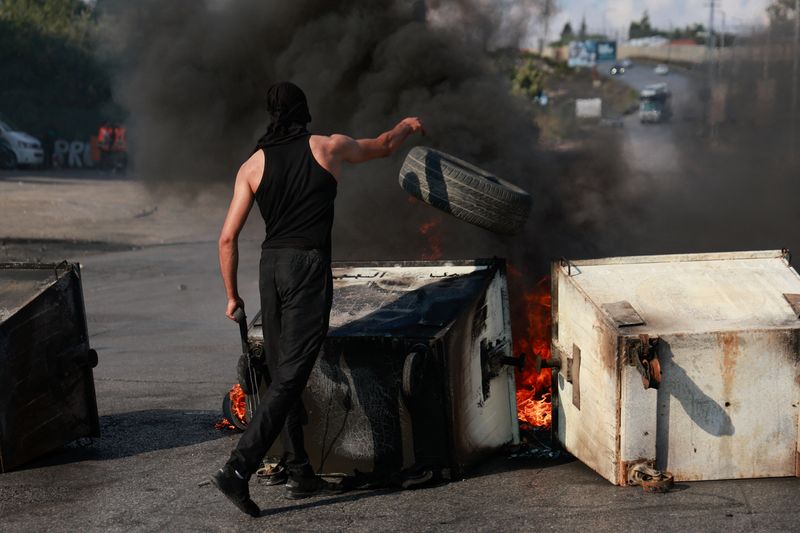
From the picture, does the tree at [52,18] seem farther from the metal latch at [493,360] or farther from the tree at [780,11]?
the metal latch at [493,360]

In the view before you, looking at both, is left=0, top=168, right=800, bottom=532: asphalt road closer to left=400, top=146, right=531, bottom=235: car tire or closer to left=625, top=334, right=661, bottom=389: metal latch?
left=625, top=334, right=661, bottom=389: metal latch

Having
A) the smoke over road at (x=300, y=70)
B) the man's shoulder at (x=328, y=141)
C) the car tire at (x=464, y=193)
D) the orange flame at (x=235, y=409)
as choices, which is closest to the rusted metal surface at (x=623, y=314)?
the man's shoulder at (x=328, y=141)

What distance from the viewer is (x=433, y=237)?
31.3 ft

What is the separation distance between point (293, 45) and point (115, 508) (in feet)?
27.7

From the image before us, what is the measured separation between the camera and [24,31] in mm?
40219

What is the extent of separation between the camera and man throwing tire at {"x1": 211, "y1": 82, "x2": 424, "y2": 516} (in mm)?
4727

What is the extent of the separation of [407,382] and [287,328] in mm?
620

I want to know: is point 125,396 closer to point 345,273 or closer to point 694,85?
point 345,273

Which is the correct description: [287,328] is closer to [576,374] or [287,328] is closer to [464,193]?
[576,374]

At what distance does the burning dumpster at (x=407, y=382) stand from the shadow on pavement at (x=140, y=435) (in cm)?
106

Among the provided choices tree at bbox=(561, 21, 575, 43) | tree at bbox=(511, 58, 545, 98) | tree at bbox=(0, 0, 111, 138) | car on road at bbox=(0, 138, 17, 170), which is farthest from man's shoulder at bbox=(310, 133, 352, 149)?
tree at bbox=(561, 21, 575, 43)

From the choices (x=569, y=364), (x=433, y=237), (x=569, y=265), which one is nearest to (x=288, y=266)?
(x=569, y=265)

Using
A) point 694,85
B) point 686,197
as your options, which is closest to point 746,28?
point 686,197

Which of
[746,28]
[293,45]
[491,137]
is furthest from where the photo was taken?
[746,28]
